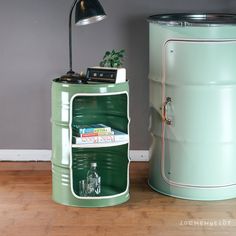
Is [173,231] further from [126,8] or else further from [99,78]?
[126,8]

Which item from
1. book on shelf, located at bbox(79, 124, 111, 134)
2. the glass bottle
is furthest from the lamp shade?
the glass bottle

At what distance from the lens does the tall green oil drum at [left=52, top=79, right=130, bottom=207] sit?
3521 millimetres

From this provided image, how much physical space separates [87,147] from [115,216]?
420mm

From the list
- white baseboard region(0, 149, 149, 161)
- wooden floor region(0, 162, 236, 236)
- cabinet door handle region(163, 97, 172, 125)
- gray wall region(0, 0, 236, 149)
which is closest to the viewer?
wooden floor region(0, 162, 236, 236)

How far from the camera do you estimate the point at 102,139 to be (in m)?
3.55

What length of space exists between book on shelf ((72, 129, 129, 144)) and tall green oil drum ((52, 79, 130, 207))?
22 mm

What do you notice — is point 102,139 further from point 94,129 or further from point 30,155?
point 30,155

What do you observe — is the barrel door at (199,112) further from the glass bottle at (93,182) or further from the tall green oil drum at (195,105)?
the glass bottle at (93,182)

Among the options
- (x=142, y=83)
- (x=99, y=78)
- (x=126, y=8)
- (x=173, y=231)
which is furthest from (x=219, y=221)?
(x=126, y=8)

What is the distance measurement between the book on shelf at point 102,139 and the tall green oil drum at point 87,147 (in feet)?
0.07

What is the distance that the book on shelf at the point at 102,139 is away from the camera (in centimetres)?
352

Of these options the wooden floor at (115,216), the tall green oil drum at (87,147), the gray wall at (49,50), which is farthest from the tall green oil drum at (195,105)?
the gray wall at (49,50)

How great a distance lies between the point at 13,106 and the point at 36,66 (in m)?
0.32

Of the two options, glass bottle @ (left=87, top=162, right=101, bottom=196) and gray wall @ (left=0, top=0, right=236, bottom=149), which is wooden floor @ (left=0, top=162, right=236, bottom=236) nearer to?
glass bottle @ (left=87, top=162, right=101, bottom=196)
